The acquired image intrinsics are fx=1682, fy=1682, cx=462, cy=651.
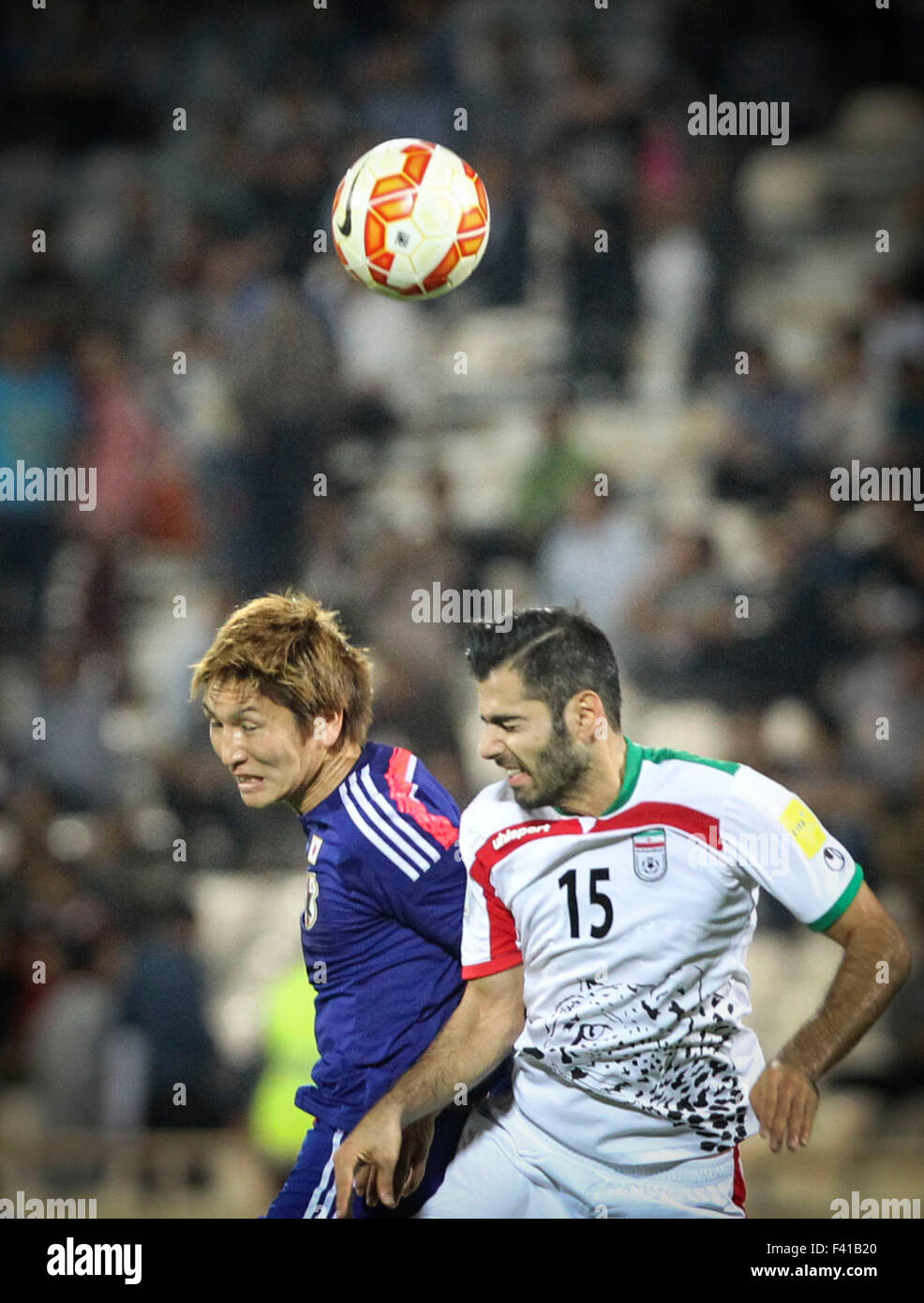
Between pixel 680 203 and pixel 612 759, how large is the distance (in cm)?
485

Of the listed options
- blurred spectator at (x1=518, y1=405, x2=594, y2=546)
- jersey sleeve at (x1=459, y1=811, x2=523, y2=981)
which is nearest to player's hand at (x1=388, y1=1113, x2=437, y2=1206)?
jersey sleeve at (x1=459, y1=811, x2=523, y2=981)

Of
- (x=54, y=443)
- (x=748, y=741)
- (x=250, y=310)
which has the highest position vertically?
(x=250, y=310)

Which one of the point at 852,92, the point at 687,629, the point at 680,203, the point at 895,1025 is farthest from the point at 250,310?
the point at 895,1025

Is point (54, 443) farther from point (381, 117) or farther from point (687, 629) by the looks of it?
point (687, 629)

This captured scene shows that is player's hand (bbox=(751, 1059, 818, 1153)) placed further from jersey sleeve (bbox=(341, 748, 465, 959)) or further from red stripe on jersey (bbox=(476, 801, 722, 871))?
jersey sleeve (bbox=(341, 748, 465, 959))

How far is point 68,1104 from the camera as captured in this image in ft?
19.0

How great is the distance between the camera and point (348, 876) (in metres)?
3.44

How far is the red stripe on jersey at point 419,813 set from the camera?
137 inches

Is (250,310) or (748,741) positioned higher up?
(250,310)

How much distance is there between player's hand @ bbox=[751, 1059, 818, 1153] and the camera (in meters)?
3.19

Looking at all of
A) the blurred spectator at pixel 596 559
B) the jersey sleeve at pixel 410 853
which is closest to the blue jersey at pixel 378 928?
the jersey sleeve at pixel 410 853

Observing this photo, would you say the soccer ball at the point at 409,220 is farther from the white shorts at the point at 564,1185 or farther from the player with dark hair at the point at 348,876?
the white shorts at the point at 564,1185

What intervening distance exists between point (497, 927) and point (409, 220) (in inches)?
77.4

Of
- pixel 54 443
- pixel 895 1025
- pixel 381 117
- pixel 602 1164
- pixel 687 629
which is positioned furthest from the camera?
pixel 381 117
